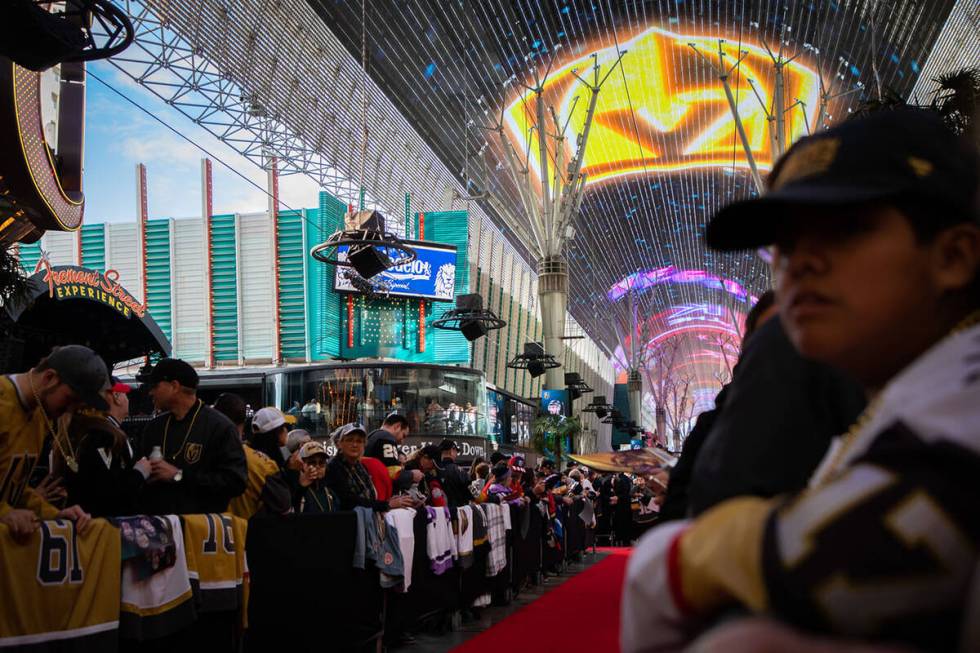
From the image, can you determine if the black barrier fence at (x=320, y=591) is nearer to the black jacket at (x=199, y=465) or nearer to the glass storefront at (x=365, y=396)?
the black jacket at (x=199, y=465)

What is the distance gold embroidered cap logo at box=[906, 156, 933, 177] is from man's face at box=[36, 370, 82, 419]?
154 inches

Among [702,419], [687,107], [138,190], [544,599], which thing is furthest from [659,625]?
[687,107]

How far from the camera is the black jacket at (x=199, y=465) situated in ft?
17.4

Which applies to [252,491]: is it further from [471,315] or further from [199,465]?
[471,315]

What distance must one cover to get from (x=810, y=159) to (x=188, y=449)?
16.6 feet

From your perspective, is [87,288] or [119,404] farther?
[87,288]

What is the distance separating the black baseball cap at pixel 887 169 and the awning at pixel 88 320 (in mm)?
15151

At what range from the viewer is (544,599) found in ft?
37.8

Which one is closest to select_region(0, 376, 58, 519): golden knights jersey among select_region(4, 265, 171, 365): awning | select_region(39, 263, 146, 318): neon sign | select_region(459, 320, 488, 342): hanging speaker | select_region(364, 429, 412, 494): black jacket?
select_region(364, 429, 412, 494): black jacket

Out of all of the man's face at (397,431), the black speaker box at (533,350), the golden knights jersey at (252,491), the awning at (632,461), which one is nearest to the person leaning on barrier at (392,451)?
the man's face at (397,431)

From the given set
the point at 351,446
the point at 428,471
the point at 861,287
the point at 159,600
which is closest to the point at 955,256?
the point at 861,287

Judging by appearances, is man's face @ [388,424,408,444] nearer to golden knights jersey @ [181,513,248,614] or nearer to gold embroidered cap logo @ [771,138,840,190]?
golden knights jersey @ [181,513,248,614]

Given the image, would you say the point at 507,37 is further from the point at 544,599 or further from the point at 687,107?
the point at 544,599

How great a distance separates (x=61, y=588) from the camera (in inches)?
162
